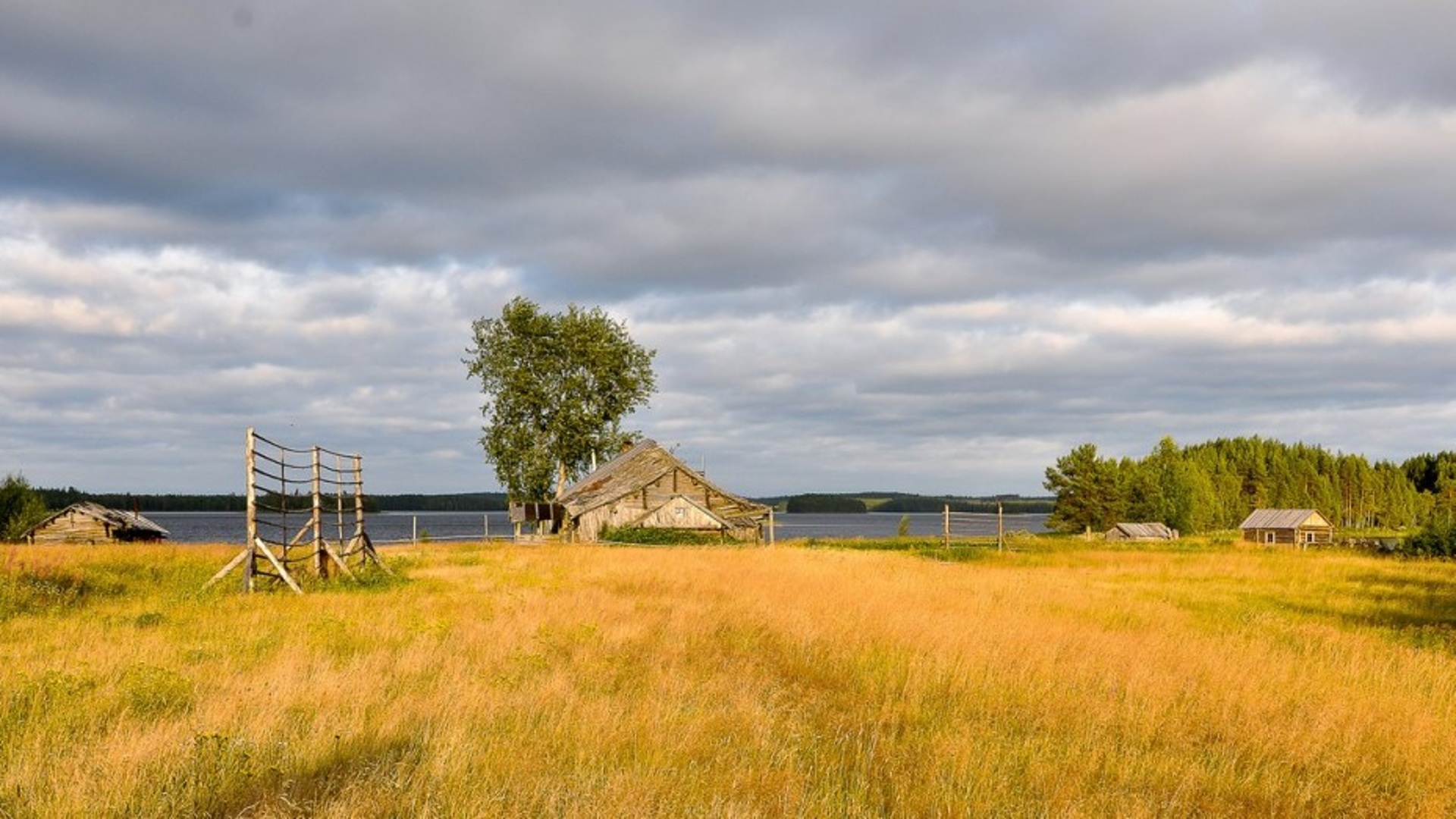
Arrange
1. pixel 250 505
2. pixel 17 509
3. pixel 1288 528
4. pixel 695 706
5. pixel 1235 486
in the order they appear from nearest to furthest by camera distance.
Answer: pixel 695 706 → pixel 250 505 → pixel 17 509 → pixel 1288 528 → pixel 1235 486

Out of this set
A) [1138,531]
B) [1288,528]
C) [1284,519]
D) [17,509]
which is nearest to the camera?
[17,509]

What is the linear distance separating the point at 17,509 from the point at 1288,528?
338 feet

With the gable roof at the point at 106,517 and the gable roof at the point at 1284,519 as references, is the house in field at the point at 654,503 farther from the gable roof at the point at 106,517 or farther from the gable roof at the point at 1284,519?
the gable roof at the point at 1284,519

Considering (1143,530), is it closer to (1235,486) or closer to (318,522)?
(1235,486)

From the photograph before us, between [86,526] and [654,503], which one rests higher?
[654,503]

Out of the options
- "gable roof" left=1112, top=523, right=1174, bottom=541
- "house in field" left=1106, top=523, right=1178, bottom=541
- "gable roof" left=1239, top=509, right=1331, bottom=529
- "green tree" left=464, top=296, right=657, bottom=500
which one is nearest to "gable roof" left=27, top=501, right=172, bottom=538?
"green tree" left=464, top=296, right=657, bottom=500

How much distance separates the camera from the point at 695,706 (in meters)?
9.02

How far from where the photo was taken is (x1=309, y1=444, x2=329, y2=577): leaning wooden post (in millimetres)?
22094

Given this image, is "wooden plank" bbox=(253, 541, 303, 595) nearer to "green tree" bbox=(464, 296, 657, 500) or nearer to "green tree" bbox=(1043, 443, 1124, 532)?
"green tree" bbox=(464, 296, 657, 500)

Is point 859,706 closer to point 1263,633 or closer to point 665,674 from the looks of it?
point 665,674

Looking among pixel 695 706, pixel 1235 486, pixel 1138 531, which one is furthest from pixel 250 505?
pixel 1235 486

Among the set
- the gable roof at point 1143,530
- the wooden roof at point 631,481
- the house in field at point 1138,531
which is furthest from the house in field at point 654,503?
the gable roof at point 1143,530

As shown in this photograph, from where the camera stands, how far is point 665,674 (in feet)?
34.5

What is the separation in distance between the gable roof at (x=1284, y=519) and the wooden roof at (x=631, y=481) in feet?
202
